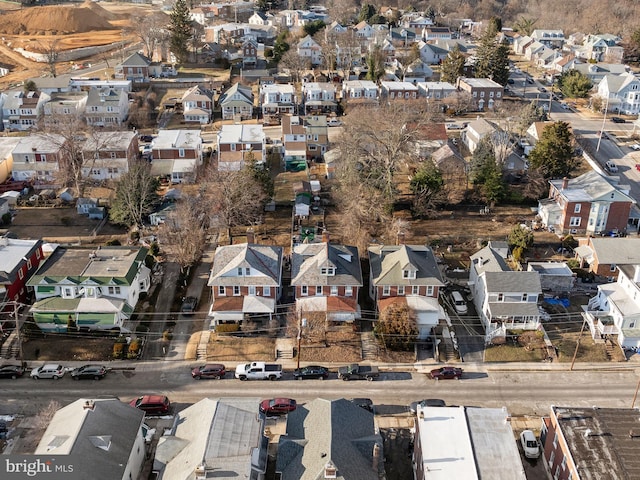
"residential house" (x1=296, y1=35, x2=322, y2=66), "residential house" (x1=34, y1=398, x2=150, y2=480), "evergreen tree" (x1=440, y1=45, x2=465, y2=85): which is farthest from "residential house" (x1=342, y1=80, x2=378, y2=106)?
"residential house" (x1=34, y1=398, x2=150, y2=480)

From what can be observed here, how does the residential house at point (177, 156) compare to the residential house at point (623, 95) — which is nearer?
the residential house at point (177, 156)

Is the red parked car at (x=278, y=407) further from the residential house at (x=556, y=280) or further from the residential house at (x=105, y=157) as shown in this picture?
the residential house at (x=105, y=157)

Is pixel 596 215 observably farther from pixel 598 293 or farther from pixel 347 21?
pixel 347 21

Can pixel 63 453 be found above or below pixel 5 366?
above

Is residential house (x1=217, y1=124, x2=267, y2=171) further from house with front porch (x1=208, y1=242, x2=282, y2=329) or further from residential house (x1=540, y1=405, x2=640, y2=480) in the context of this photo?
residential house (x1=540, y1=405, x2=640, y2=480)

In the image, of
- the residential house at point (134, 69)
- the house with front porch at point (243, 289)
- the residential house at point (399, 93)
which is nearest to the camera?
the house with front porch at point (243, 289)

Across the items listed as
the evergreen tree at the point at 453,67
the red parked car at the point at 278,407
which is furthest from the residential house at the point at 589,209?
the evergreen tree at the point at 453,67

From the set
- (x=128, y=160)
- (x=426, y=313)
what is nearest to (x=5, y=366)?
(x=426, y=313)
